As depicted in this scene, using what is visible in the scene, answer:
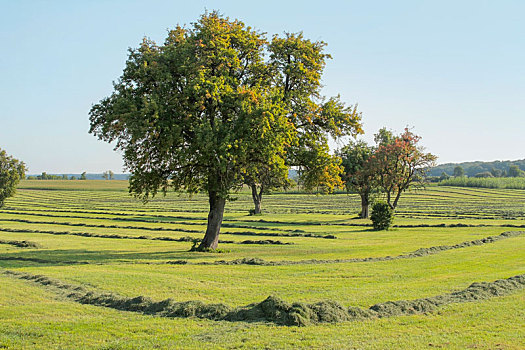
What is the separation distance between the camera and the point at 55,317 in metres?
13.7

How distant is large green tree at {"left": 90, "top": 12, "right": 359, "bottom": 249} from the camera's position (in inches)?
1097

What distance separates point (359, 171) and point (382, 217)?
14.5 m

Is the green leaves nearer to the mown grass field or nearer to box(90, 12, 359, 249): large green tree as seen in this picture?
box(90, 12, 359, 249): large green tree

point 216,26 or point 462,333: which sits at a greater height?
point 216,26

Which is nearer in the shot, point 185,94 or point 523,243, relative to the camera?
point 185,94

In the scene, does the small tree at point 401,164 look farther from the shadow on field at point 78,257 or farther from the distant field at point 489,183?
the distant field at point 489,183

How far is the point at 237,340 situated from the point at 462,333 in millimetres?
5610

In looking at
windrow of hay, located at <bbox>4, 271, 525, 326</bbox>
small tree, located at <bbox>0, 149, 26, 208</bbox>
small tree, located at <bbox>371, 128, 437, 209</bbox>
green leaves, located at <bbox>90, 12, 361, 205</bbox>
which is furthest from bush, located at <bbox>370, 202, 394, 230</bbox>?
small tree, located at <bbox>0, 149, 26, 208</bbox>

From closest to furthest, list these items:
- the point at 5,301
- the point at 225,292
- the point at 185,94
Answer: the point at 5,301 → the point at 225,292 → the point at 185,94

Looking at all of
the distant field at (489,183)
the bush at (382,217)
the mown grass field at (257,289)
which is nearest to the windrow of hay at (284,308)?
the mown grass field at (257,289)

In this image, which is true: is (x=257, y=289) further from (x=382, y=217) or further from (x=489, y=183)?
(x=489, y=183)

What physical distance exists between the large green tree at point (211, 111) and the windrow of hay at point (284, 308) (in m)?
12.9

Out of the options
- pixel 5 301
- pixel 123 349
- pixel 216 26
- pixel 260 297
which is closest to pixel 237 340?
pixel 123 349

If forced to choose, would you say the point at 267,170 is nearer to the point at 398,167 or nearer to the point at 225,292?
the point at 225,292
